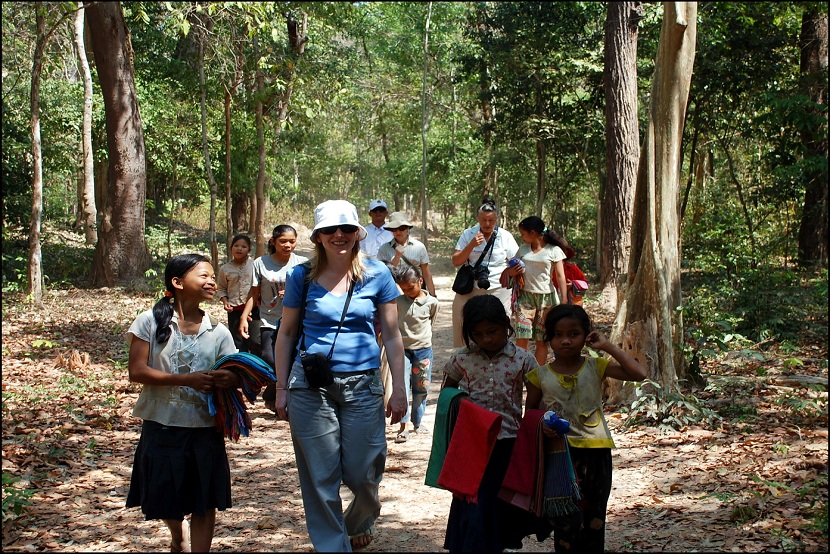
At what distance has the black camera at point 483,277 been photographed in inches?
314

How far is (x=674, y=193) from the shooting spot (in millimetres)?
7527

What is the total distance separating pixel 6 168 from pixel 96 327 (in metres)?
7.82

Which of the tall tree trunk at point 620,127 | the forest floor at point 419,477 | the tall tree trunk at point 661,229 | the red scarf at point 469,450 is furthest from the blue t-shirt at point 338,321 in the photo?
the tall tree trunk at point 620,127

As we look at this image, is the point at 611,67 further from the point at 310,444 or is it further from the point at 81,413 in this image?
the point at 310,444

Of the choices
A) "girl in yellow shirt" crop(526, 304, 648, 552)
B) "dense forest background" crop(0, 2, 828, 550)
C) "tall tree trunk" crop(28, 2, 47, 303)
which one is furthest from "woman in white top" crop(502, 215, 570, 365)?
"tall tree trunk" crop(28, 2, 47, 303)

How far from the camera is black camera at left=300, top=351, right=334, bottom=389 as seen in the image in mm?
4062

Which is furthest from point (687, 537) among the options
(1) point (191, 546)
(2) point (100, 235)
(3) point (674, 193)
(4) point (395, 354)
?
(2) point (100, 235)

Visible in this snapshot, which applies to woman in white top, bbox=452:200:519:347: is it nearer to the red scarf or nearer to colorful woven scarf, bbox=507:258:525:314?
colorful woven scarf, bbox=507:258:525:314

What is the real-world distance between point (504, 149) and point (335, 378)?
2273 centimetres

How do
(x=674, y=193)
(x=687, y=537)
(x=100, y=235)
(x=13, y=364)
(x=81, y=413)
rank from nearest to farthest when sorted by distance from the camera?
(x=687, y=537), (x=674, y=193), (x=81, y=413), (x=13, y=364), (x=100, y=235)

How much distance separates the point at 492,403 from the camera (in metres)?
4.21

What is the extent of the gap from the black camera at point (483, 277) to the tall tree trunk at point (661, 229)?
1.46 meters

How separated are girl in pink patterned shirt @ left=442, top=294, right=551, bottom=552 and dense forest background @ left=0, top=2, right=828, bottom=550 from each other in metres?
1.85

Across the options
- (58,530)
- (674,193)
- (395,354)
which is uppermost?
(674,193)
